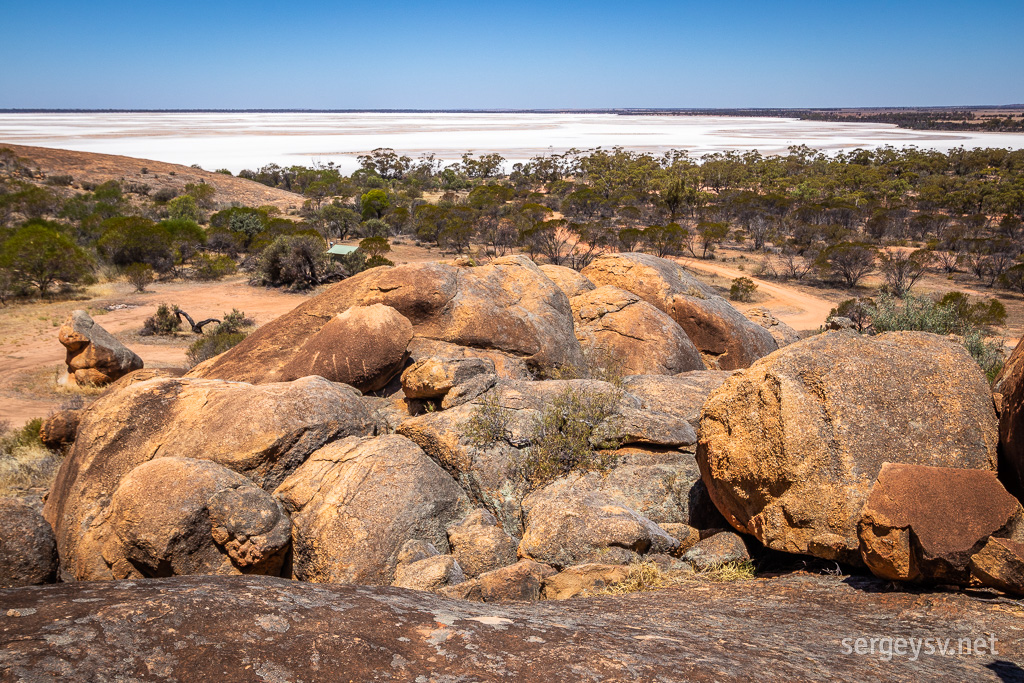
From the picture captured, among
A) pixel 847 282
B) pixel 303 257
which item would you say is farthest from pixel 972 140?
pixel 303 257

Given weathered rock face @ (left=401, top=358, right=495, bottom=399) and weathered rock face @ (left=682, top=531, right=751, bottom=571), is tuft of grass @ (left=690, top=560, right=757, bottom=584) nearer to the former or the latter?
weathered rock face @ (left=682, top=531, right=751, bottom=571)

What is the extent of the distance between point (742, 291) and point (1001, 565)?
86.7ft

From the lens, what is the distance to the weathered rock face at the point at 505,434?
652 centimetres

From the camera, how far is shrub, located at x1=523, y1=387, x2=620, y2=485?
672 centimetres

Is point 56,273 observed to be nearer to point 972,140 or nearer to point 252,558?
point 252,558

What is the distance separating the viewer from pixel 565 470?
6.75 metres

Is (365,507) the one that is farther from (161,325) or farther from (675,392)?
(161,325)

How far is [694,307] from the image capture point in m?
13.3

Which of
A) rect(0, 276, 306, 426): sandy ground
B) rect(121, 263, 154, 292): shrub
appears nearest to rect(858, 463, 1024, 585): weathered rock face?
rect(0, 276, 306, 426): sandy ground

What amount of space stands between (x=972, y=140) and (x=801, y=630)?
164827 millimetres

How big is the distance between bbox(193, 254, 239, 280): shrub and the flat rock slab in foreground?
A: 30.5 meters

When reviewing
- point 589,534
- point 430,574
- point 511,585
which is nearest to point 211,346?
point 430,574

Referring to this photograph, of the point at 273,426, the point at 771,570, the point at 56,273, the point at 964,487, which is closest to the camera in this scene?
the point at 964,487

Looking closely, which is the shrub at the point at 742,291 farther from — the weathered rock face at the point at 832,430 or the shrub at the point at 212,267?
the shrub at the point at 212,267
